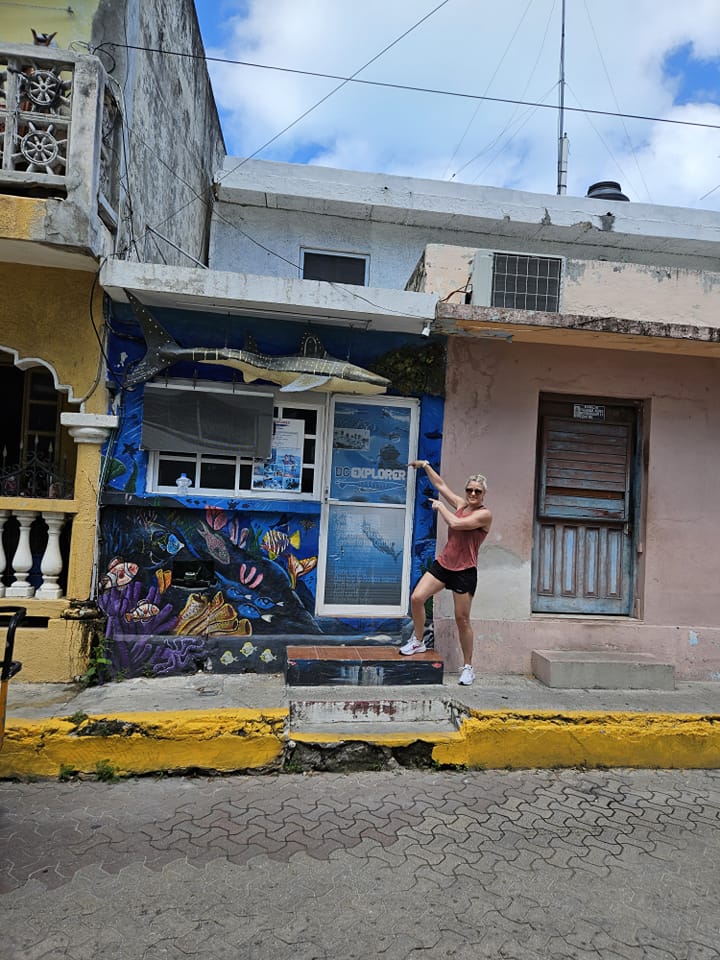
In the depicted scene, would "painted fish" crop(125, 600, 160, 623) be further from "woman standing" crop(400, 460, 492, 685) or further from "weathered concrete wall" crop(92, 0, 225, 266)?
"weathered concrete wall" crop(92, 0, 225, 266)

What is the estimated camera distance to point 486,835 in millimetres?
3533

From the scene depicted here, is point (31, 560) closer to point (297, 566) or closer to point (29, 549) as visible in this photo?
point (29, 549)

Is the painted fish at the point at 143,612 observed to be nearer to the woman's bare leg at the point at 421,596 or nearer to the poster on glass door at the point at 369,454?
the poster on glass door at the point at 369,454

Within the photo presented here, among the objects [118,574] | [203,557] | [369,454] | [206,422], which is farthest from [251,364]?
[118,574]

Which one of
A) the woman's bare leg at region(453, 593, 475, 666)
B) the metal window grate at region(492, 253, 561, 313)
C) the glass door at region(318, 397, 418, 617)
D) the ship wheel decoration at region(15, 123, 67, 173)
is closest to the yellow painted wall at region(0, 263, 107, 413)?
the ship wheel decoration at region(15, 123, 67, 173)

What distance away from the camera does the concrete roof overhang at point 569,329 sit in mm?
5246

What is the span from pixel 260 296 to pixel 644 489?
406 centimetres

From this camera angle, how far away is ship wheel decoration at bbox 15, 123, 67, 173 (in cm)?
459

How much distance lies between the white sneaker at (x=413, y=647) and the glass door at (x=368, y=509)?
0.40m

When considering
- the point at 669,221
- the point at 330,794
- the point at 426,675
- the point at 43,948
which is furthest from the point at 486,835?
the point at 669,221

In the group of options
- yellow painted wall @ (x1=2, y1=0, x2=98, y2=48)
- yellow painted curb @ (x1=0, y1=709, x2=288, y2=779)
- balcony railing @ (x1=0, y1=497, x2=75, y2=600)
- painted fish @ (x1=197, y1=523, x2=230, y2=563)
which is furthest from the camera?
painted fish @ (x1=197, y1=523, x2=230, y2=563)

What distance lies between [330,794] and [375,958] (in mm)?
1469

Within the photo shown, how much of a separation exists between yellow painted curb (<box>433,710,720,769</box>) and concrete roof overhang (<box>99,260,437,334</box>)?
3282 mm

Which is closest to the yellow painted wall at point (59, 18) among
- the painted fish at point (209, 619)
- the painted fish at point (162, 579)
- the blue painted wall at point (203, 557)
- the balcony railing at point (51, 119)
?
the balcony railing at point (51, 119)
